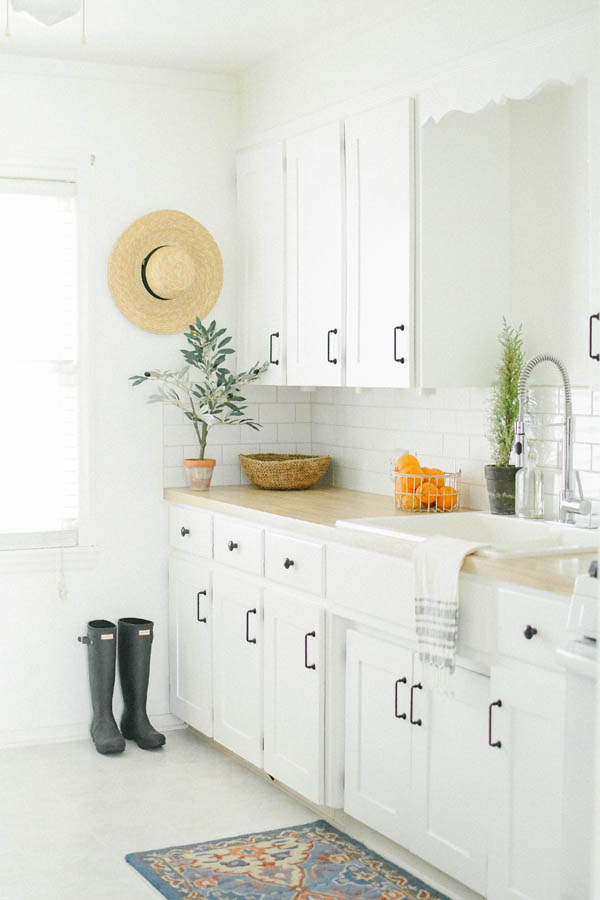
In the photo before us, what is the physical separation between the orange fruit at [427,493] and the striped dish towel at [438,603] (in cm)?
83

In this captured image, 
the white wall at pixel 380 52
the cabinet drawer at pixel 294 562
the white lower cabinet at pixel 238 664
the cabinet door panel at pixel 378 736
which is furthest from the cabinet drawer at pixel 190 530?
the white wall at pixel 380 52

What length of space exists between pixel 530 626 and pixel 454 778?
55 centimetres

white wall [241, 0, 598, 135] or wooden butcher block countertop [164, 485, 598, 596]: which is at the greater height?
white wall [241, 0, 598, 135]

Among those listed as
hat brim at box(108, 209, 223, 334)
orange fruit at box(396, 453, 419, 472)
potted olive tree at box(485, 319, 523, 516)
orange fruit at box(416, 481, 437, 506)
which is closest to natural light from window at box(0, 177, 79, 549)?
hat brim at box(108, 209, 223, 334)

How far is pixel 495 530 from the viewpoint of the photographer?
3631 mm

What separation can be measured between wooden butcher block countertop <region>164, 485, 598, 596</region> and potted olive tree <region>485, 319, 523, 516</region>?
1.02ft

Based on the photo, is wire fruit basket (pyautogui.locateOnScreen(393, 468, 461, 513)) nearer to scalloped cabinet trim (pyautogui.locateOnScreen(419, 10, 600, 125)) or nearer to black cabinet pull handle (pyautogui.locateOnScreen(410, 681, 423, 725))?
black cabinet pull handle (pyautogui.locateOnScreen(410, 681, 423, 725))

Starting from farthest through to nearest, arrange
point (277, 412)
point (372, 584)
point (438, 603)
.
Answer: point (277, 412) < point (372, 584) < point (438, 603)

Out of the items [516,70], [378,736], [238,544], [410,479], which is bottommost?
[378,736]

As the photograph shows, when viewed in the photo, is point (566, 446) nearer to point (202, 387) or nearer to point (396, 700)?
point (396, 700)

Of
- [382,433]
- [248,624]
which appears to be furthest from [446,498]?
[248,624]

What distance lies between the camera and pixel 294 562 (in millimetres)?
3684

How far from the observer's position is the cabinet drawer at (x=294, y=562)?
3.57 meters

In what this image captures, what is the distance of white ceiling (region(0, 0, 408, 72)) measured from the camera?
3799mm
